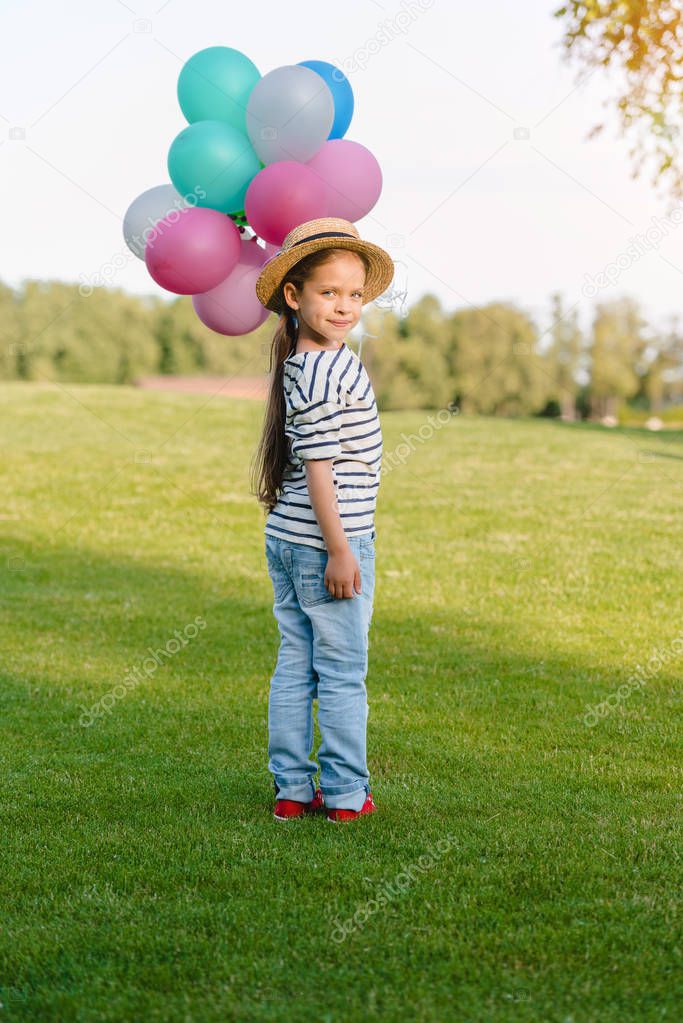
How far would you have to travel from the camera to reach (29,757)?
439cm

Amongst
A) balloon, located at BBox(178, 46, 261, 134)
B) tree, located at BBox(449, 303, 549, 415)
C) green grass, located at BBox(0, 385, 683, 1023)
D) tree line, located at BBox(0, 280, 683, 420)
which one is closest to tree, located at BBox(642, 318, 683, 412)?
tree line, located at BBox(0, 280, 683, 420)

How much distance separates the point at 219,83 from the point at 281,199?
0.88 meters

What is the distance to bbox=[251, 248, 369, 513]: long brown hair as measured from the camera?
11.9ft

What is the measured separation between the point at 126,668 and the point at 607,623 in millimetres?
2958

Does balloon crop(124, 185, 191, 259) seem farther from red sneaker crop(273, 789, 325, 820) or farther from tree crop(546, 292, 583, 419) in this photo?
tree crop(546, 292, 583, 419)

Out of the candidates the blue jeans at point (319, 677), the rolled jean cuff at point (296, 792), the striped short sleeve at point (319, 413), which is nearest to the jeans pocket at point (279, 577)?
the blue jeans at point (319, 677)

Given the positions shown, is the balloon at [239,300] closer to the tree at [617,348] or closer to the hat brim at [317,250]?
the hat brim at [317,250]

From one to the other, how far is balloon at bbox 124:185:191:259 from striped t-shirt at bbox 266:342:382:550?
1231mm

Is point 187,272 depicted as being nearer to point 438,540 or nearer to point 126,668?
point 126,668

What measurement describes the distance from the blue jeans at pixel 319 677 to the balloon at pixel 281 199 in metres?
1.23

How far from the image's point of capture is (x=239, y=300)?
4383mm

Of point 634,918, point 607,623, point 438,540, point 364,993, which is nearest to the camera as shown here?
point 364,993

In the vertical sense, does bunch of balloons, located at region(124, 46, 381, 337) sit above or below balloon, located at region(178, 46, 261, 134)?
below

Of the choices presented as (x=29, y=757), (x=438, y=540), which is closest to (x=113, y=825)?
(x=29, y=757)
